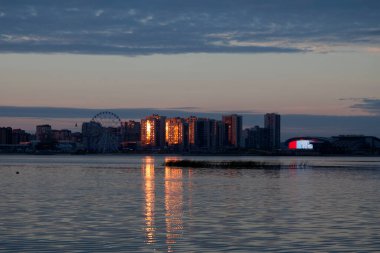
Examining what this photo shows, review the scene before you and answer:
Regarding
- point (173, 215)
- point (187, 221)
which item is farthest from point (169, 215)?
point (187, 221)

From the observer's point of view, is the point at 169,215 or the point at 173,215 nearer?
the point at 173,215

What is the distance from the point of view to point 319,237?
35.1m

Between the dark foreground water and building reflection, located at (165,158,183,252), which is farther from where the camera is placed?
building reflection, located at (165,158,183,252)

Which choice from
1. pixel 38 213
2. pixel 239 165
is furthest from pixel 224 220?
pixel 239 165

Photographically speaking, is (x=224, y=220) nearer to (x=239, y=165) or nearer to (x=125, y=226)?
(x=125, y=226)

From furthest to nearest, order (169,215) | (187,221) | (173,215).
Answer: (169,215) < (173,215) < (187,221)

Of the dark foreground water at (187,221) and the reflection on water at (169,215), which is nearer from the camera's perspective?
the dark foreground water at (187,221)

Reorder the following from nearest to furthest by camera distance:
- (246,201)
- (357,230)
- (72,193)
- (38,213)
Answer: (357,230) → (38,213) → (246,201) → (72,193)

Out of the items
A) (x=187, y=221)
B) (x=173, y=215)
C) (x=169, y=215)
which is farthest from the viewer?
(x=169, y=215)

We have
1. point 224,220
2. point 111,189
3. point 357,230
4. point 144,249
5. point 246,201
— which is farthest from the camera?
point 111,189

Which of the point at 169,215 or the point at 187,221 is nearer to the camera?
the point at 187,221

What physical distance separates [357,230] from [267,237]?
5455 mm

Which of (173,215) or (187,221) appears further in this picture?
(173,215)

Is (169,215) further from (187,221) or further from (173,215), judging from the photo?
(187,221)
